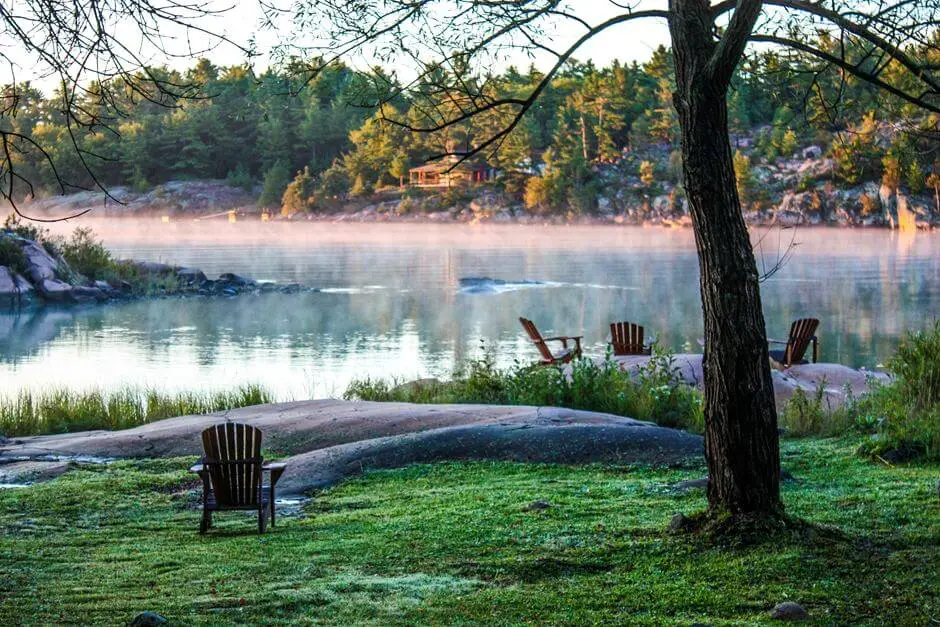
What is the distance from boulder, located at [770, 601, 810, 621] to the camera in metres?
Answer: 4.75

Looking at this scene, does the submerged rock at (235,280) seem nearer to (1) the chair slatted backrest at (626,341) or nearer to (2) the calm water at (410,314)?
(2) the calm water at (410,314)

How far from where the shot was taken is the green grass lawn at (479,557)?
5059 mm

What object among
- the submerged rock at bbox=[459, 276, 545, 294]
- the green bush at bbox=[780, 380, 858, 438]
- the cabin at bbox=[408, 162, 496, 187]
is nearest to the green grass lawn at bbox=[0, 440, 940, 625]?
the green bush at bbox=[780, 380, 858, 438]

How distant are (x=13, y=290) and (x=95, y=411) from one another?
69.1 feet

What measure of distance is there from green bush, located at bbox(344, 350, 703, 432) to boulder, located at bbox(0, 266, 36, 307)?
22.1m

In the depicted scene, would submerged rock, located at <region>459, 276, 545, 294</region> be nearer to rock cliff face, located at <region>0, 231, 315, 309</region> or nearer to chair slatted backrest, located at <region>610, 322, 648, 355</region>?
rock cliff face, located at <region>0, 231, 315, 309</region>

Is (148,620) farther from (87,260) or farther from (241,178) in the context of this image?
(241,178)

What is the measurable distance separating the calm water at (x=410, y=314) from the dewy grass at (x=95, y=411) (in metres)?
1.91

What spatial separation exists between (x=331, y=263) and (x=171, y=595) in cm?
4325

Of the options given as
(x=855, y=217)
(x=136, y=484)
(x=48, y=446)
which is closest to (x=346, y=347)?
(x=48, y=446)

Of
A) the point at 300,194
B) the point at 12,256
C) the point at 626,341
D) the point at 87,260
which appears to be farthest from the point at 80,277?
the point at 300,194

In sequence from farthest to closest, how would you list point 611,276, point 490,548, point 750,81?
1. point 611,276
2. point 750,81
3. point 490,548

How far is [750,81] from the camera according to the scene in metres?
8.95

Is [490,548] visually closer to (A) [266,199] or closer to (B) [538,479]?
(B) [538,479]
